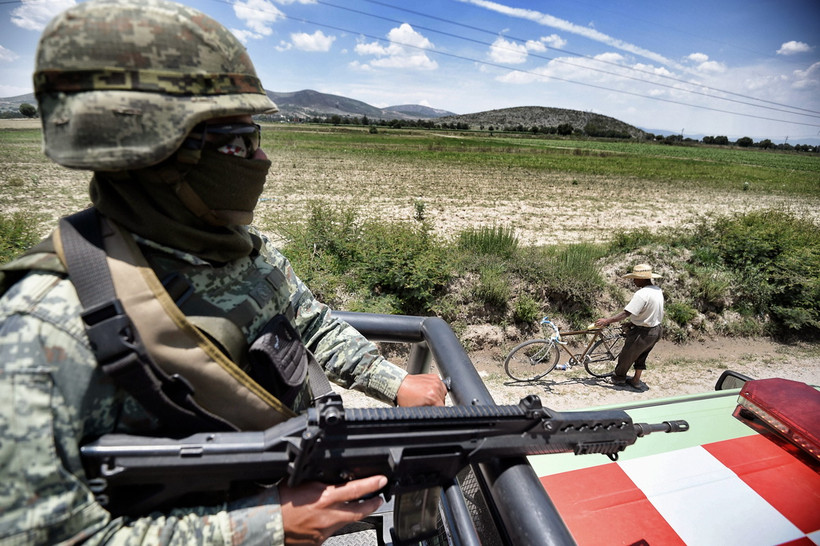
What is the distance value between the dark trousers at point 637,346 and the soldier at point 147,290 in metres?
5.90

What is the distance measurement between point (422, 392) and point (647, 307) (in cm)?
535

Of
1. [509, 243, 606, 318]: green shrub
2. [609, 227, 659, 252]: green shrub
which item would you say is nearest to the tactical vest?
[509, 243, 606, 318]: green shrub

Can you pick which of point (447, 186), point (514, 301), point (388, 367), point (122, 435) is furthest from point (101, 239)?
point (447, 186)

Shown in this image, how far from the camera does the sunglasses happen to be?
1.25 m

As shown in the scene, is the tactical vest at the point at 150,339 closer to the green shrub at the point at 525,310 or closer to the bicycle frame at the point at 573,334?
the bicycle frame at the point at 573,334

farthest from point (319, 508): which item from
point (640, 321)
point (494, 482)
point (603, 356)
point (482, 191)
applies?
point (482, 191)

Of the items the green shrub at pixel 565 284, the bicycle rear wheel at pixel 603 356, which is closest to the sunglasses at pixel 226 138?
the bicycle rear wheel at pixel 603 356

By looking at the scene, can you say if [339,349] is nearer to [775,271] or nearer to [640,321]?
[640,321]

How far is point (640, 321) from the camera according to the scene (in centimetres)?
596

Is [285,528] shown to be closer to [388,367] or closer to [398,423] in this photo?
[398,423]

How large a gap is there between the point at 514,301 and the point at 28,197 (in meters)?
16.0

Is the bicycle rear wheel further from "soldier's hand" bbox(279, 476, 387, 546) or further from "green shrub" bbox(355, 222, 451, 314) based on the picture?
"soldier's hand" bbox(279, 476, 387, 546)

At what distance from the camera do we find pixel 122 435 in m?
0.98

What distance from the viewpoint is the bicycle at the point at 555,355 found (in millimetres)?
6262
